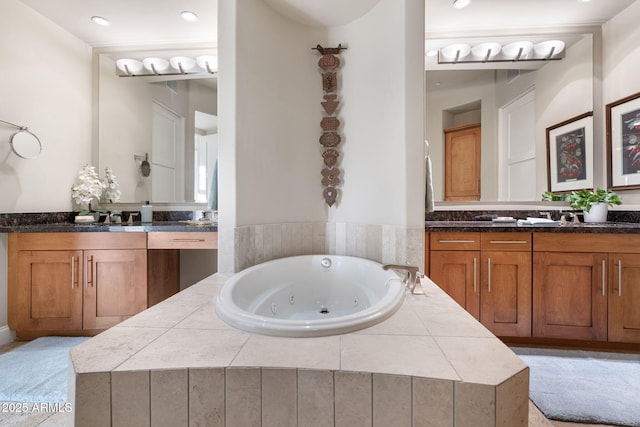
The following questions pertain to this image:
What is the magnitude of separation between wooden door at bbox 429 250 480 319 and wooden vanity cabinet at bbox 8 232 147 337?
2.13m

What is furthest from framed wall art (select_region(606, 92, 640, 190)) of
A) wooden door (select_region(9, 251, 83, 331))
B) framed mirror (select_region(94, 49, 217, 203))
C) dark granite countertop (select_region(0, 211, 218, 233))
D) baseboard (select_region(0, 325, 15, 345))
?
baseboard (select_region(0, 325, 15, 345))

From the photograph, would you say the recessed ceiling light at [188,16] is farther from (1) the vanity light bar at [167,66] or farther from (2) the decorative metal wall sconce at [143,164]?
(2) the decorative metal wall sconce at [143,164]

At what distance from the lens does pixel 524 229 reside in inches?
76.9

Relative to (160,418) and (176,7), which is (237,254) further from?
(176,7)

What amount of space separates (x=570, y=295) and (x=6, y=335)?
3.97m

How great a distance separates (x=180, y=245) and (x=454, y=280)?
1997 mm

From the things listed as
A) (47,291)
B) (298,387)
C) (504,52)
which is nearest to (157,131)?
(47,291)

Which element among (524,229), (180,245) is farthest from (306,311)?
(524,229)

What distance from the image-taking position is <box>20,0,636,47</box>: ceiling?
214 cm

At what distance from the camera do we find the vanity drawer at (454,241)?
6.59 feet

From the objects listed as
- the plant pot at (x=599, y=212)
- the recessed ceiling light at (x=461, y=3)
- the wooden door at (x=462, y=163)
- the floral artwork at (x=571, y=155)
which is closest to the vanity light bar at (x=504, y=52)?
the recessed ceiling light at (x=461, y=3)

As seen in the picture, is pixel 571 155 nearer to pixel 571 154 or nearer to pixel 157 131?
pixel 571 154

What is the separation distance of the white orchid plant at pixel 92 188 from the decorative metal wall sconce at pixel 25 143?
37cm

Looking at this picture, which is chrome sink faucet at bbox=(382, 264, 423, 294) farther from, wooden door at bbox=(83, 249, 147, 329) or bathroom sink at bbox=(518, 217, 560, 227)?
wooden door at bbox=(83, 249, 147, 329)
